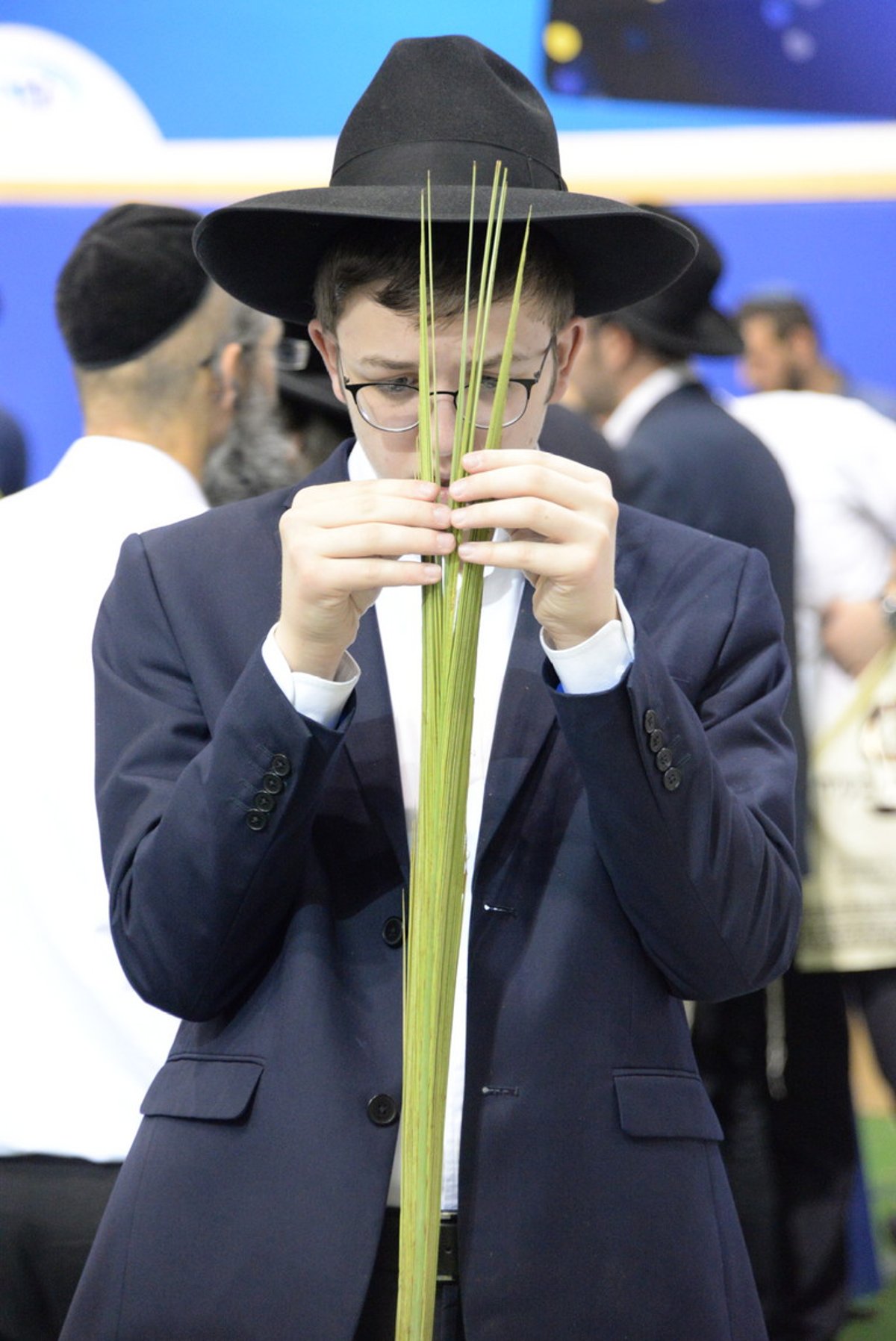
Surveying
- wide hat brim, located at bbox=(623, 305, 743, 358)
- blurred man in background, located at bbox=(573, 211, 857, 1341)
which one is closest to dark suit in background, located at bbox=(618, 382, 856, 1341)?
blurred man in background, located at bbox=(573, 211, 857, 1341)

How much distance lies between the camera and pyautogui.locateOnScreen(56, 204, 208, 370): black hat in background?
240 cm

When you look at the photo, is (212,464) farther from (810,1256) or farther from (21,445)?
(810,1256)

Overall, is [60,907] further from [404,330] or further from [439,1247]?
[404,330]

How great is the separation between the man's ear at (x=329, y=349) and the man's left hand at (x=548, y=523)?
0.33 metres

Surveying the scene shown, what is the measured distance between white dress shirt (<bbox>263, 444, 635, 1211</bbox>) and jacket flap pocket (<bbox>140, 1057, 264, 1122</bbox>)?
0.14 metres

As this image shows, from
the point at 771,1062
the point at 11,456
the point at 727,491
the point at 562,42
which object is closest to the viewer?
the point at 727,491

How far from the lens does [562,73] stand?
4.58 meters

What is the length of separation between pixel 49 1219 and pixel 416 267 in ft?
4.14

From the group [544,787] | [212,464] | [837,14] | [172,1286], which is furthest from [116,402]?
[837,14]

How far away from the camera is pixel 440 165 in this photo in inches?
58.8

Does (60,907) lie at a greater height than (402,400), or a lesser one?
lesser

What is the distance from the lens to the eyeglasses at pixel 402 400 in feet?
4.73

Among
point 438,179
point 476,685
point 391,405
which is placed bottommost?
point 476,685

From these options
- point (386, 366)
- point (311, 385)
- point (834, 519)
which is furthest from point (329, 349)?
point (834, 519)
